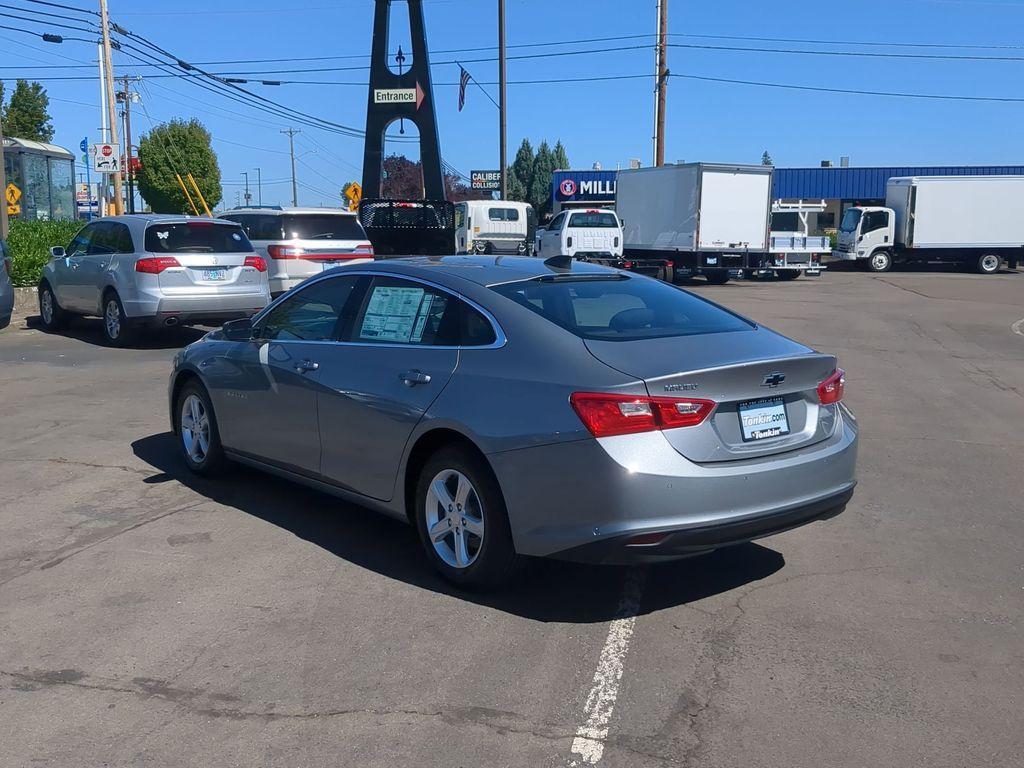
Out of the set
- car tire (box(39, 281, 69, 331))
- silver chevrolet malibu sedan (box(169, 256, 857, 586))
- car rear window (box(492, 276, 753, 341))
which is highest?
car rear window (box(492, 276, 753, 341))

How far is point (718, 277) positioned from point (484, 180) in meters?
68.1

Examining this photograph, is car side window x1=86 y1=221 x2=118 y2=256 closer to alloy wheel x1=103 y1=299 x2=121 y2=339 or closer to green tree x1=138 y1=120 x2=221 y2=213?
alloy wheel x1=103 y1=299 x2=121 y2=339

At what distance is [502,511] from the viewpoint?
478cm

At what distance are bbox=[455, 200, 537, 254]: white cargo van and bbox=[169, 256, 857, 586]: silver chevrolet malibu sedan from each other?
86.9ft

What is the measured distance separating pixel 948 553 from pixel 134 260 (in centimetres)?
1108

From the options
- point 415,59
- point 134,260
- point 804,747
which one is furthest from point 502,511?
point 415,59

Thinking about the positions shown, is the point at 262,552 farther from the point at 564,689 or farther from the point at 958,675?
the point at 958,675

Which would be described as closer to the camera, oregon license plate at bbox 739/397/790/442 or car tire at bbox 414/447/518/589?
oregon license plate at bbox 739/397/790/442

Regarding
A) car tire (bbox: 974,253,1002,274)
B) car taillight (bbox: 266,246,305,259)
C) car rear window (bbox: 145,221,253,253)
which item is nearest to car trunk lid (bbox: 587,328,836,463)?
car rear window (bbox: 145,221,253,253)

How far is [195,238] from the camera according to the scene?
13953 millimetres

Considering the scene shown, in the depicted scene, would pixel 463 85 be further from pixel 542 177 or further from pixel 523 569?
pixel 542 177

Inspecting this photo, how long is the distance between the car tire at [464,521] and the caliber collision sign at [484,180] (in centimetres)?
9172

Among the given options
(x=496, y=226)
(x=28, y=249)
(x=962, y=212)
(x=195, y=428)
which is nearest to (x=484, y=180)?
(x=962, y=212)

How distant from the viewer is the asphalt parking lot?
372 cm
